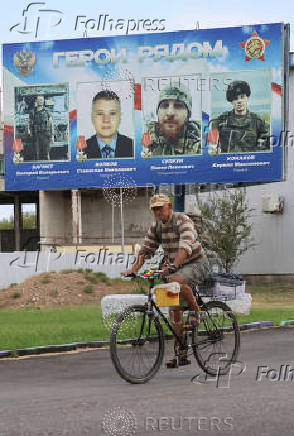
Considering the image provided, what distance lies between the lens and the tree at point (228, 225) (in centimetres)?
3834

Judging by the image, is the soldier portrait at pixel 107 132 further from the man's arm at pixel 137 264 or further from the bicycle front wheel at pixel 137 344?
the bicycle front wheel at pixel 137 344

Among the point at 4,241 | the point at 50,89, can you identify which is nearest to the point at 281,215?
the point at 50,89

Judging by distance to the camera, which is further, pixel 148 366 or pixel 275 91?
pixel 275 91

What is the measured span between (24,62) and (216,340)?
72.3ft

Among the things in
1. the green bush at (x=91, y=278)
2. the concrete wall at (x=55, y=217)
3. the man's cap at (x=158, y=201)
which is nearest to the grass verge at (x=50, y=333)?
the man's cap at (x=158, y=201)

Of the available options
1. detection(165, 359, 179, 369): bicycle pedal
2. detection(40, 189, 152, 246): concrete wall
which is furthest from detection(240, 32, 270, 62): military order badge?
detection(40, 189, 152, 246): concrete wall

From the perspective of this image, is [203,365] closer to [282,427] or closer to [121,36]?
[282,427]

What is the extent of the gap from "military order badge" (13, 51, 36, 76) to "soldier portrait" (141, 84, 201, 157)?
16.2ft

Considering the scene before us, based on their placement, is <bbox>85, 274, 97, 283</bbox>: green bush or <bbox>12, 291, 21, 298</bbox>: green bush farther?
<bbox>85, 274, 97, 283</bbox>: green bush

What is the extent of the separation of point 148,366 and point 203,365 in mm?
763

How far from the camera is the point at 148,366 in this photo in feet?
26.1

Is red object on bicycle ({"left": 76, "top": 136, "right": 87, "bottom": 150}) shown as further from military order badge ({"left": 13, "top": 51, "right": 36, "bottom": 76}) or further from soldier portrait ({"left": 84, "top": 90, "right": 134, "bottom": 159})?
military order badge ({"left": 13, "top": 51, "right": 36, "bottom": 76})

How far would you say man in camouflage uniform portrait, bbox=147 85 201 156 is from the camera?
27359 mm

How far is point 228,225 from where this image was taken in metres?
38.6
